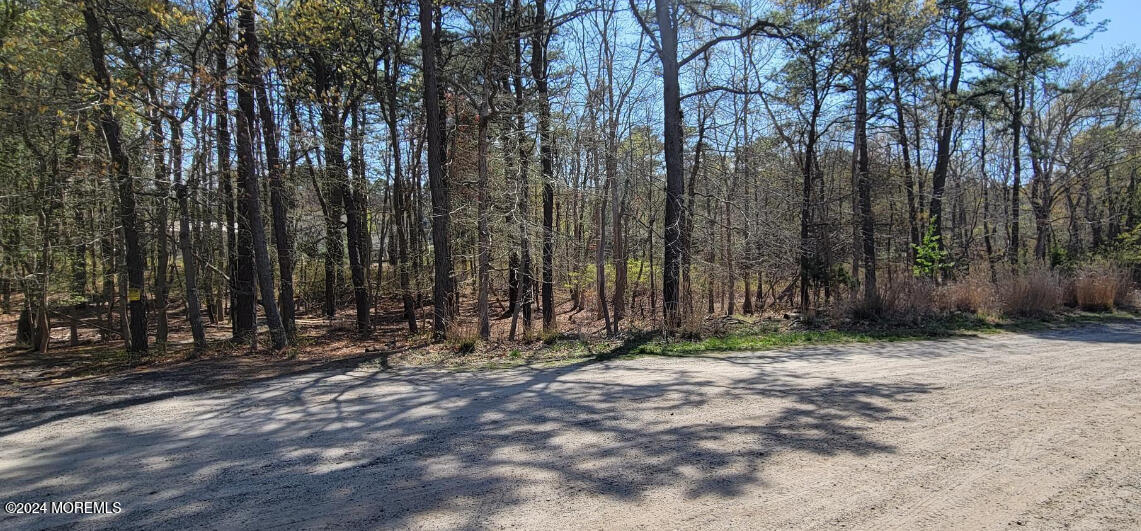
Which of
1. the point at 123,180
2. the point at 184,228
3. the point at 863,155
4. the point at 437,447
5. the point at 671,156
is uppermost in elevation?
the point at 863,155

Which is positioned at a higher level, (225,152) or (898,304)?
(225,152)

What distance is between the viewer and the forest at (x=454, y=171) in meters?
10.8

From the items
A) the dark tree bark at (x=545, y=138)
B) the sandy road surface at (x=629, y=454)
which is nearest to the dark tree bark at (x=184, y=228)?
the sandy road surface at (x=629, y=454)

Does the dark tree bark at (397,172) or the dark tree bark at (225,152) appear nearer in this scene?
the dark tree bark at (225,152)

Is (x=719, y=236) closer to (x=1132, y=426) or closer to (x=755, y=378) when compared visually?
(x=755, y=378)

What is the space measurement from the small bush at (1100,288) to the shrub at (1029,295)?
3.96 feet

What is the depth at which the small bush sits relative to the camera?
42.9ft

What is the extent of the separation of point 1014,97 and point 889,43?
10331mm

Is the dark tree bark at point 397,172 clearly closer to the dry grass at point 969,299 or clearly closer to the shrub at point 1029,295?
the dry grass at point 969,299

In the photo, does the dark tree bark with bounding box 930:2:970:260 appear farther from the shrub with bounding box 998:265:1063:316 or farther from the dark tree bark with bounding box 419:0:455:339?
the dark tree bark with bounding box 419:0:455:339

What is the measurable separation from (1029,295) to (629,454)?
13474 millimetres

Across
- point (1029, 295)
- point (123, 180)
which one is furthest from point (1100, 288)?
point (123, 180)

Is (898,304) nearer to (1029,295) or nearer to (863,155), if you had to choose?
(1029,295)

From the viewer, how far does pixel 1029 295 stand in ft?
40.4
